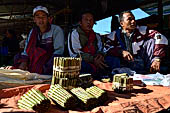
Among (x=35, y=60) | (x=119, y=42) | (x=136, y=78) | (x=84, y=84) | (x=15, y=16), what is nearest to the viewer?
(x=84, y=84)

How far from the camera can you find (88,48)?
3.92 m

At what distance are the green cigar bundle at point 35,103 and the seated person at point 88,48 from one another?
1.96 metres

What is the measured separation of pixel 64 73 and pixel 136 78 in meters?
1.63

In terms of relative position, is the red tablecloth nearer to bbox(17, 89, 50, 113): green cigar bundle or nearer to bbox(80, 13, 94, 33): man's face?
bbox(17, 89, 50, 113): green cigar bundle

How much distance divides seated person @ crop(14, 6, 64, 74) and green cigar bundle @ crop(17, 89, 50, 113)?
1.75 m

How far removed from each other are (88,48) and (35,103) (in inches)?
96.1

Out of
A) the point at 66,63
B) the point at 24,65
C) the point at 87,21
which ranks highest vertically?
the point at 87,21

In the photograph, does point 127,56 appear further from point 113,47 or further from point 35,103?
point 35,103

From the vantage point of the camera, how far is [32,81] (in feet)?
9.16

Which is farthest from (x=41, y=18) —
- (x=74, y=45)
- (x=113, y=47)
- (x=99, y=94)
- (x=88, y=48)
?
(x=99, y=94)

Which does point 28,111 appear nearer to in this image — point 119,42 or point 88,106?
point 88,106

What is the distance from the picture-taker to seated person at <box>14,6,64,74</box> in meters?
3.60

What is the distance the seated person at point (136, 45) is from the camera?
3.95 meters

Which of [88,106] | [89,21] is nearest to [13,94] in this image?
[88,106]
